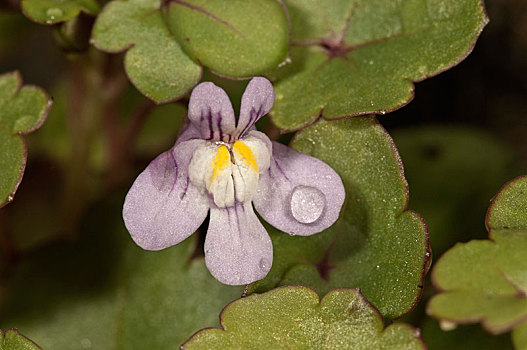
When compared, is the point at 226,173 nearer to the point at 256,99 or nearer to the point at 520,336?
the point at 256,99

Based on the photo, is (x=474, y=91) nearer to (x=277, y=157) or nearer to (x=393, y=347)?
(x=277, y=157)

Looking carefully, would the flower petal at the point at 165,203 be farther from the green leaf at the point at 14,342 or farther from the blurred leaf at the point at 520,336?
the blurred leaf at the point at 520,336

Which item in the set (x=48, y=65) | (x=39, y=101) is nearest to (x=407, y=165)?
(x=39, y=101)

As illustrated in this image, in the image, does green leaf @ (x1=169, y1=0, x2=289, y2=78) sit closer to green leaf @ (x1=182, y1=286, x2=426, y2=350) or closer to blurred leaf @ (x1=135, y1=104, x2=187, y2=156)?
green leaf @ (x1=182, y1=286, x2=426, y2=350)

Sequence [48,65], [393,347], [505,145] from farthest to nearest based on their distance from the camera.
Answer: [48,65] < [505,145] < [393,347]

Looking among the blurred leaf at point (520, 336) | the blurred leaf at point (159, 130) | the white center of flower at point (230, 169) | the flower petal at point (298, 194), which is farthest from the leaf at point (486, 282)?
the blurred leaf at point (159, 130)

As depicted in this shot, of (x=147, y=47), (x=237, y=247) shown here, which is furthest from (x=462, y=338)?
(x=147, y=47)

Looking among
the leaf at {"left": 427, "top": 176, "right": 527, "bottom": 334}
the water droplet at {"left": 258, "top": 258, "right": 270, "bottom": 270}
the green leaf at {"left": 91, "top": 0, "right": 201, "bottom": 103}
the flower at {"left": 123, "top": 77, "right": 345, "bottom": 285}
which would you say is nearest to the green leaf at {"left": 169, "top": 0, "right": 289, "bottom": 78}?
the green leaf at {"left": 91, "top": 0, "right": 201, "bottom": 103}

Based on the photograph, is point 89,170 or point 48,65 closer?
point 89,170
